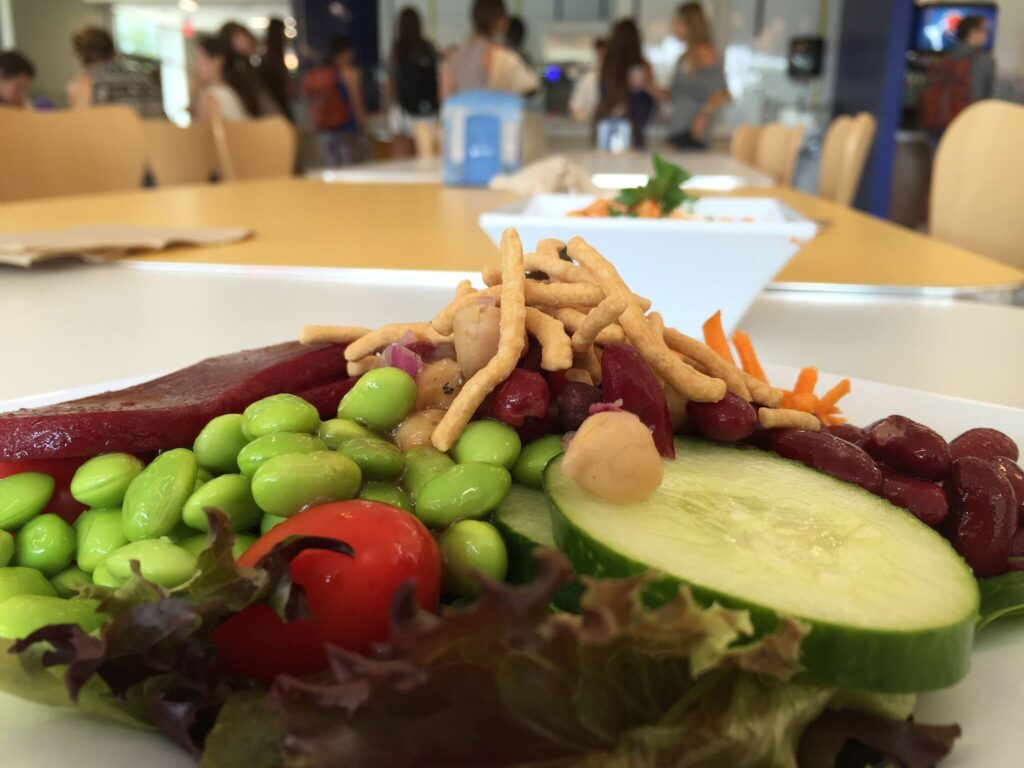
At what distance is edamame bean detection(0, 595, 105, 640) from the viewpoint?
1.61 feet

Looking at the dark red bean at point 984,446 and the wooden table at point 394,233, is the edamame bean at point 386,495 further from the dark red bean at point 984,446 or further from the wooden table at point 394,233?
the wooden table at point 394,233

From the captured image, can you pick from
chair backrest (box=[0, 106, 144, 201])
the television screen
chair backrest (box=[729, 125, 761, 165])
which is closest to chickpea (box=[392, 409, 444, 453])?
chair backrest (box=[0, 106, 144, 201])

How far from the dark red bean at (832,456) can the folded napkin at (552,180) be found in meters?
2.26

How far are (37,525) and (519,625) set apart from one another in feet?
1.24

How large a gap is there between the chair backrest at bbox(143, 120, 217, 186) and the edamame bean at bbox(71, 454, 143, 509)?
14.0 ft

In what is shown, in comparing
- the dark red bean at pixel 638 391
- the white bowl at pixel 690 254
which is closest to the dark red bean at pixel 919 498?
the dark red bean at pixel 638 391

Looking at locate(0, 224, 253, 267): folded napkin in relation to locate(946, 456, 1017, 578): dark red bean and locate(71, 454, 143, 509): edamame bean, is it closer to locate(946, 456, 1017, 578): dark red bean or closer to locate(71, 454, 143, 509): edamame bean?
locate(71, 454, 143, 509): edamame bean

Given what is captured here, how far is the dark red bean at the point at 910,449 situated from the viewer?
67cm

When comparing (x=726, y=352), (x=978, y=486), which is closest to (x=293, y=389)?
(x=726, y=352)

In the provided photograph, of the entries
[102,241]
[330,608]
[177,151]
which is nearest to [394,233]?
[102,241]

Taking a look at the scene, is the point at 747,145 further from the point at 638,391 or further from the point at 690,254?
the point at 638,391

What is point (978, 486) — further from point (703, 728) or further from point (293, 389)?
point (293, 389)

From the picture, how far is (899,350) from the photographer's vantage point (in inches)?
52.2

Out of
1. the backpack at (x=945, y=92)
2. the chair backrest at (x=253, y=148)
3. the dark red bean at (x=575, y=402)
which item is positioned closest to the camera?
the dark red bean at (x=575, y=402)
